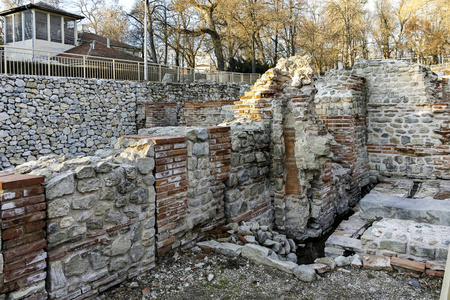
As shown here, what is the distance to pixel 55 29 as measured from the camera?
20578 millimetres

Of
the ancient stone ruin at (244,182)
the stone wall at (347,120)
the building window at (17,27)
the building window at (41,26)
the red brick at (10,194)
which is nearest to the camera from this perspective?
the red brick at (10,194)

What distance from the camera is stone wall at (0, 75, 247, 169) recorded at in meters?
10.1

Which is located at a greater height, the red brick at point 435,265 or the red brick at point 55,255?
the red brick at point 55,255

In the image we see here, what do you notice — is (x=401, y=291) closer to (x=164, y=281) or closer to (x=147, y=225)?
(x=164, y=281)

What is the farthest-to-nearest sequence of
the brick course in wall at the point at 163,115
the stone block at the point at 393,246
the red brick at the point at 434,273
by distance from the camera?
the brick course in wall at the point at 163,115
the stone block at the point at 393,246
the red brick at the point at 434,273

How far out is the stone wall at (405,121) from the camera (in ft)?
25.5

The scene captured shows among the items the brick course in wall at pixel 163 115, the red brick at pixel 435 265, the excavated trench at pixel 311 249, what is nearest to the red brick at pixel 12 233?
the excavated trench at pixel 311 249

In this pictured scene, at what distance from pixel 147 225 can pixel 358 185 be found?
18.1 ft

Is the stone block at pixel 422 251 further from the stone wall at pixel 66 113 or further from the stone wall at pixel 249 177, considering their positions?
the stone wall at pixel 66 113

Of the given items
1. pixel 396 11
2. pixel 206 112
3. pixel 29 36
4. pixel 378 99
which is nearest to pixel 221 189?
pixel 378 99

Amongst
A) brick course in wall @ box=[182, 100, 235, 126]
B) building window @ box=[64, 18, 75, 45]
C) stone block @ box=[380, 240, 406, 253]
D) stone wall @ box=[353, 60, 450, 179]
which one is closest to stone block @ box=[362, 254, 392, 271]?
stone block @ box=[380, 240, 406, 253]

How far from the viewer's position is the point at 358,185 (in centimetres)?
777

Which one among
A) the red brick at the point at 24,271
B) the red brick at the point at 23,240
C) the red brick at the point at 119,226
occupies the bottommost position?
the red brick at the point at 24,271

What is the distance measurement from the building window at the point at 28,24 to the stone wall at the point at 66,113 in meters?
10.1
